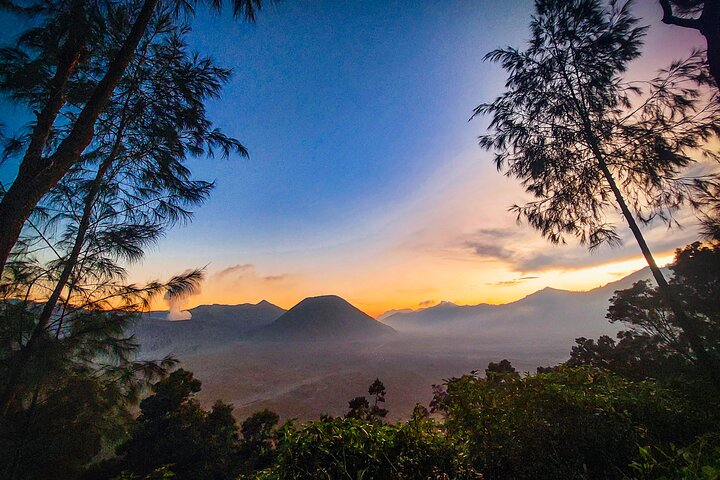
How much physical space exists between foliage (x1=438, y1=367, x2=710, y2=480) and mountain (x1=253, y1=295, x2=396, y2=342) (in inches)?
5096

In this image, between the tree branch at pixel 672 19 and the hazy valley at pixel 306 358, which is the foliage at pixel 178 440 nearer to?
the hazy valley at pixel 306 358

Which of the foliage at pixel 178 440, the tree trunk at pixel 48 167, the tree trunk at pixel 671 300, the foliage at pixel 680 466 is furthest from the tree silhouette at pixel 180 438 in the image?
the tree trunk at pixel 671 300

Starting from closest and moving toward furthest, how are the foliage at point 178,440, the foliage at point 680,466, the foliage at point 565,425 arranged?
the foliage at point 680,466 → the foliage at point 565,425 → the foliage at point 178,440

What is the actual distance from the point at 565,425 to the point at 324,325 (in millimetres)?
147595

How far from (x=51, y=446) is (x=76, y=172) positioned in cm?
581

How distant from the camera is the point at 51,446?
5.50 m

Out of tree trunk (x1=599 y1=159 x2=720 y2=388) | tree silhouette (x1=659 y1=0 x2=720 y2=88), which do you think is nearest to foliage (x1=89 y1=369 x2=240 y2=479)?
tree trunk (x1=599 y1=159 x2=720 y2=388)

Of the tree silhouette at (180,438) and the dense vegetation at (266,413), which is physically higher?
the dense vegetation at (266,413)

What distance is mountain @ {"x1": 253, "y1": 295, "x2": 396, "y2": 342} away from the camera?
128 m

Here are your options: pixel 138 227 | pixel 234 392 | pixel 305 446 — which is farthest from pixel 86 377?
pixel 234 392

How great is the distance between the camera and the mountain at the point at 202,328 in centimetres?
10675

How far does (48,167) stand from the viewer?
11.0 ft

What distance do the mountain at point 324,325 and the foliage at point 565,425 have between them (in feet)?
425

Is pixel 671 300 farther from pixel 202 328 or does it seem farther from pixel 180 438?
pixel 202 328
